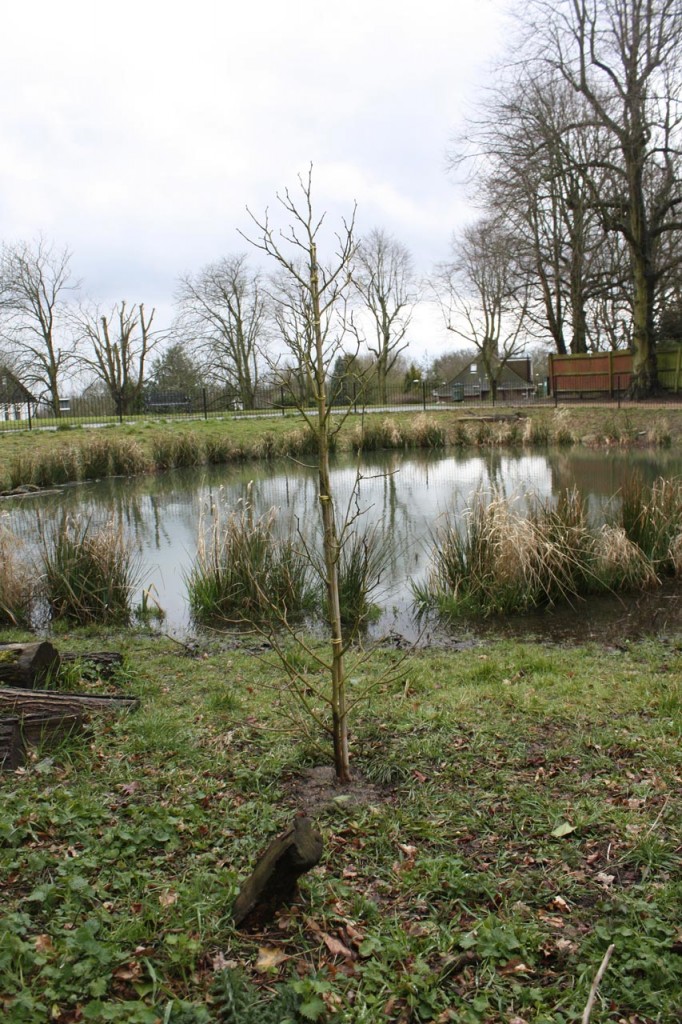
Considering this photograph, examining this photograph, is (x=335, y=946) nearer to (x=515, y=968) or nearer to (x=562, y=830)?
(x=515, y=968)

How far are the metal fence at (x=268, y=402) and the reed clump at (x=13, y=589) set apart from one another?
5.72 m

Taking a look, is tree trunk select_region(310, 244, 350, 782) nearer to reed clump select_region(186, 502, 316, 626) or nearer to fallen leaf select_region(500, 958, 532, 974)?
fallen leaf select_region(500, 958, 532, 974)

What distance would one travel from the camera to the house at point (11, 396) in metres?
32.8

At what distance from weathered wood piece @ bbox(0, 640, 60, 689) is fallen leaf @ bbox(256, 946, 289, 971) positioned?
7.59 ft

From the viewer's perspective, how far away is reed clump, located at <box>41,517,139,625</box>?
7250mm

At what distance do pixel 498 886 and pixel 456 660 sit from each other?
2.88 meters

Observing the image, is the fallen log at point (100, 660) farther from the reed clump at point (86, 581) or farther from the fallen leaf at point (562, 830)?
the fallen leaf at point (562, 830)

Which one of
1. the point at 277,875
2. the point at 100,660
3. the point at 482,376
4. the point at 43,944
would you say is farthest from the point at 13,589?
the point at 482,376

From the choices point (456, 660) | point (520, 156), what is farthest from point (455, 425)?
point (456, 660)

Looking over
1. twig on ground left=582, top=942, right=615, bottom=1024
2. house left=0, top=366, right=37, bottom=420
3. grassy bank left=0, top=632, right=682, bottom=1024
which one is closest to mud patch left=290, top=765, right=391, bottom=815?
grassy bank left=0, top=632, right=682, bottom=1024

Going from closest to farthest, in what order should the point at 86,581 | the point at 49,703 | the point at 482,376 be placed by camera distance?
the point at 49,703
the point at 86,581
the point at 482,376

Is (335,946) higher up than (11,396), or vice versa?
(11,396)

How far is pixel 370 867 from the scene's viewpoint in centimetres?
A: 267

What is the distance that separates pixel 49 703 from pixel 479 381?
175ft
